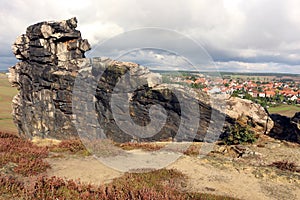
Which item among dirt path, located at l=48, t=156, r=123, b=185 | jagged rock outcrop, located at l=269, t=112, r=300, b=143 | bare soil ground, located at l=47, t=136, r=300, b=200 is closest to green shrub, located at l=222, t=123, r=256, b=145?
jagged rock outcrop, located at l=269, t=112, r=300, b=143

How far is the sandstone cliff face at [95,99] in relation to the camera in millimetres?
28406

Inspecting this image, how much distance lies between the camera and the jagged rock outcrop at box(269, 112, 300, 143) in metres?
25.8

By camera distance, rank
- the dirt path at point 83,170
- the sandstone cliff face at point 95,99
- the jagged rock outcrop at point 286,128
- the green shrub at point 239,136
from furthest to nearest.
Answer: the sandstone cliff face at point 95,99
the jagged rock outcrop at point 286,128
the green shrub at point 239,136
the dirt path at point 83,170

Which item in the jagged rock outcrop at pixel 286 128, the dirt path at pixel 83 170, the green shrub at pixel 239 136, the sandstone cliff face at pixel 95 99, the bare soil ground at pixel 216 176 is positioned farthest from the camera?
the sandstone cliff face at pixel 95 99

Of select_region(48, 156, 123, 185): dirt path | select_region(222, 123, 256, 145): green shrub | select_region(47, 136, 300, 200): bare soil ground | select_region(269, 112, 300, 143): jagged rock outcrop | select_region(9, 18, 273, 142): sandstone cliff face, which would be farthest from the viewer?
select_region(9, 18, 273, 142): sandstone cliff face

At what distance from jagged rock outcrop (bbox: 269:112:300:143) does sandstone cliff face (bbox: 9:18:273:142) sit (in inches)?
34.8

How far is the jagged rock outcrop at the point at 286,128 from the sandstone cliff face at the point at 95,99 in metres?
0.88

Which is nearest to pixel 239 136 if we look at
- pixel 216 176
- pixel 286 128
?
pixel 286 128

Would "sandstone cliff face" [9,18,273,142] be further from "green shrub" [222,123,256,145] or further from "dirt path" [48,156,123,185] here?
"dirt path" [48,156,123,185]

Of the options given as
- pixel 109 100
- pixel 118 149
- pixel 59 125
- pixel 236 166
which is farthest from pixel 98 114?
pixel 236 166

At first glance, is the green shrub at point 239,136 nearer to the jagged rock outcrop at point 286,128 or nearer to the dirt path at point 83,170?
the jagged rock outcrop at point 286,128

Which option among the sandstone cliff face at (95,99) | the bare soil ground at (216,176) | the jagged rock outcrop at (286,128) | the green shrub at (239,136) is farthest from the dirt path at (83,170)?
the jagged rock outcrop at (286,128)

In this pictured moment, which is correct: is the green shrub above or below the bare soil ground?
below

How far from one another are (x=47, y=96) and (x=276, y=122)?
2920cm
